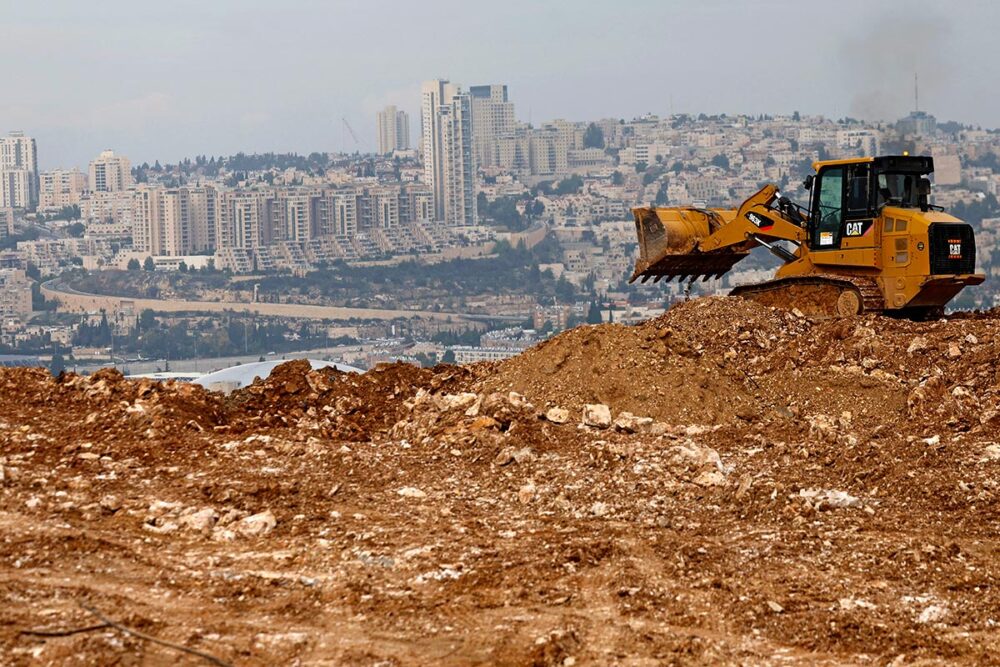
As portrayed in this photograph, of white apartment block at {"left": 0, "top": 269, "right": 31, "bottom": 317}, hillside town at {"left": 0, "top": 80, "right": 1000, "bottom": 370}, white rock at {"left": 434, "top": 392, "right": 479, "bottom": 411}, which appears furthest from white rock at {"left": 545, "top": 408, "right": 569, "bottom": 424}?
white apartment block at {"left": 0, "top": 269, "right": 31, "bottom": 317}

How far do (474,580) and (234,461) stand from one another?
2.72 metres

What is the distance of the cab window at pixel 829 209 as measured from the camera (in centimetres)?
1750

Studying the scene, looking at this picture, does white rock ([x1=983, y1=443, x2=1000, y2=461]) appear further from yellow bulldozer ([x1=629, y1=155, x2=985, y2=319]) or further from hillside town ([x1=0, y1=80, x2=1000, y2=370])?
hillside town ([x1=0, y1=80, x2=1000, y2=370])

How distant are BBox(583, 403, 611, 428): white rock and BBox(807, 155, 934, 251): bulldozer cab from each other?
6158 mm

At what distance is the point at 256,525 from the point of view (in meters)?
9.46

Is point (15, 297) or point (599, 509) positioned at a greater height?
point (599, 509)

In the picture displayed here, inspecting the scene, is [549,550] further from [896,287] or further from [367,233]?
[367,233]

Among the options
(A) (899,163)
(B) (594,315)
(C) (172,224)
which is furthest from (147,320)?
(A) (899,163)

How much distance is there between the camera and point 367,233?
18675cm

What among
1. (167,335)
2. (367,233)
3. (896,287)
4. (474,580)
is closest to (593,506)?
(474,580)

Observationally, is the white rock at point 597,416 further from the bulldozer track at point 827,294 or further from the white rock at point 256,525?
the bulldozer track at point 827,294

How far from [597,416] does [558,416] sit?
29cm

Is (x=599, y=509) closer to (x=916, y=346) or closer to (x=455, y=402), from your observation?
(x=455, y=402)

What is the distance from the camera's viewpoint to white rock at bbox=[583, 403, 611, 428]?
469 inches
